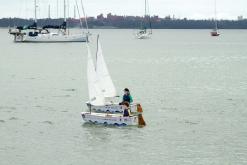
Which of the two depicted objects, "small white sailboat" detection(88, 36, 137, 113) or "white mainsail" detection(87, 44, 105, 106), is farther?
"small white sailboat" detection(88, 36, 137, 113)

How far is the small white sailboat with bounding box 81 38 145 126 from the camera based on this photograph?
1586 inches

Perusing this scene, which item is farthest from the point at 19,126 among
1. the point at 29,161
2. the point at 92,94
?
the point at 29,161

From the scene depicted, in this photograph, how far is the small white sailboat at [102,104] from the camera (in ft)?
132

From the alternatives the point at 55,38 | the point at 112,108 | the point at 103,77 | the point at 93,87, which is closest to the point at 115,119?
the point at 93,87

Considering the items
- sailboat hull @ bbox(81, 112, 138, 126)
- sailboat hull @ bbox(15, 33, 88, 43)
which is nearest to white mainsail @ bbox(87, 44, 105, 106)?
sailboat hull @ bbox(81, 112, 138, 126)

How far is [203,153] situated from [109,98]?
50.1 feet

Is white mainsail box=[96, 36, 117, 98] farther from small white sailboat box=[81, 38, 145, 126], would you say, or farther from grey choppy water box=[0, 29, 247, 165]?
grey choppy water box=[0, 29, 247, 165]

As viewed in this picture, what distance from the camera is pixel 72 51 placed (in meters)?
129

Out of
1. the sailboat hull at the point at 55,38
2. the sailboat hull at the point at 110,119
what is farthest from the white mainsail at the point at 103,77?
the sailboat hull at the point at 55,38

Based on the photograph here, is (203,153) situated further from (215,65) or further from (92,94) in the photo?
(215,65)

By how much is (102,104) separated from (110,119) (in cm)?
338

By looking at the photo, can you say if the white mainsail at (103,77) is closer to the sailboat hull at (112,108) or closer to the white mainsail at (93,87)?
the sailboat hull at (112,108)

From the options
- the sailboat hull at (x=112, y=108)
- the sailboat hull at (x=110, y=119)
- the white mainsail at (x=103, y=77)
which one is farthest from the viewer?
the white mainsail at (x=103, y=77)

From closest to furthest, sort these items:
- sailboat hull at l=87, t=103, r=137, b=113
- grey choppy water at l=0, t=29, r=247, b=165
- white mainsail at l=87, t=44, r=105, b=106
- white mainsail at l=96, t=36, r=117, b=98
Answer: grey choppy water at l=0, t=29, r=247, b=165
white mainsail at l=87, t=44, r=105, b=106
sailboat hull at l=87, t=103, r=137, b=113
white mainsail at l=96, t=36, r=117, b=98
